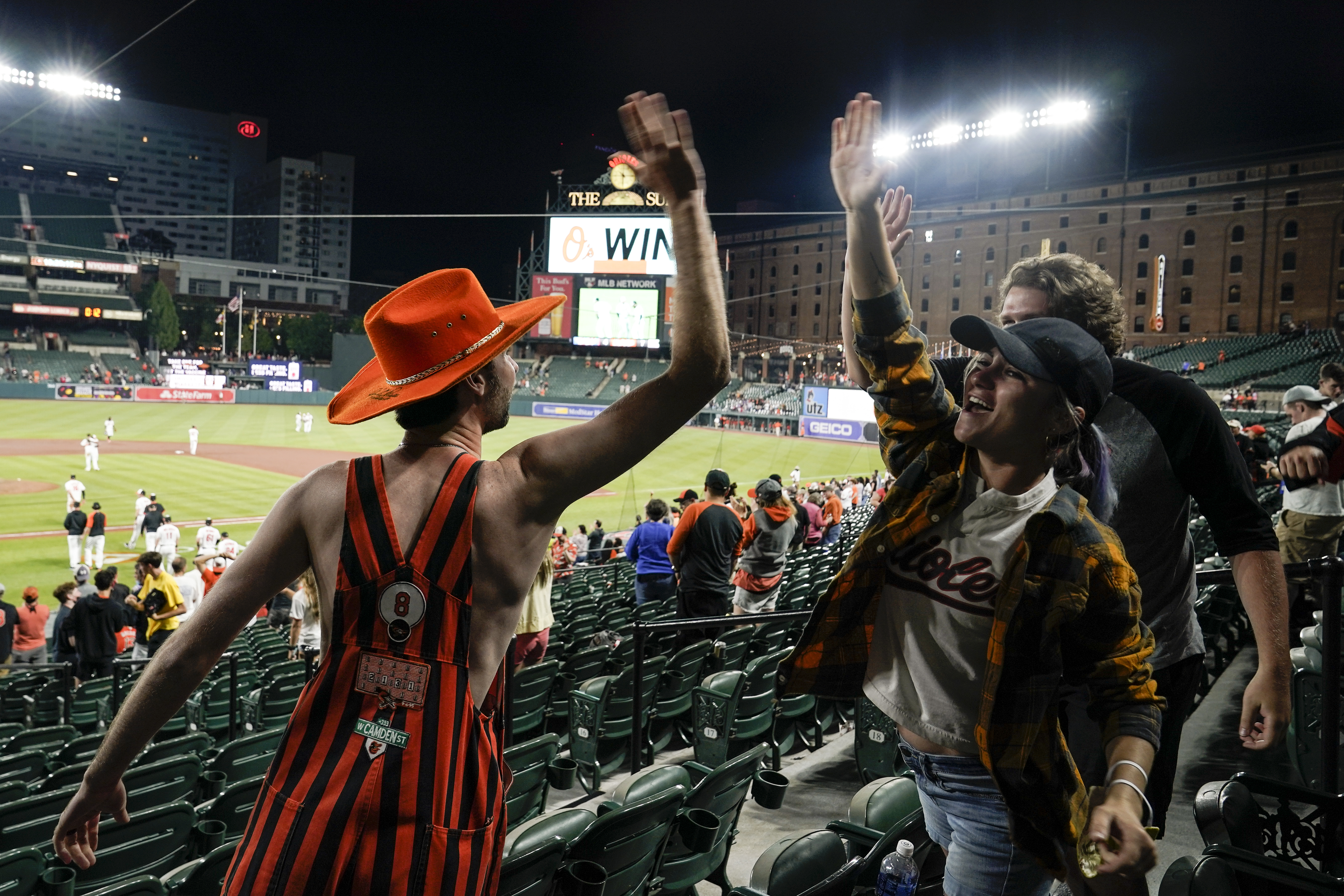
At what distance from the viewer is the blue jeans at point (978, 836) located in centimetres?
184

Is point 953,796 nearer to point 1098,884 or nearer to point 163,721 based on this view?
point 1098,884

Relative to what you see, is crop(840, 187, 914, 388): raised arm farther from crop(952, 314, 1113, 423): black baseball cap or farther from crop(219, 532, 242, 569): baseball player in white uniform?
crop(219, 532, 242, 569): baseball player in white uniform

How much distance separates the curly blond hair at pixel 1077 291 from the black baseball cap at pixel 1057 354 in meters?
0.45

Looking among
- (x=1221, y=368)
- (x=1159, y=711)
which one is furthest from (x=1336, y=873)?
(x=1221, y=368)

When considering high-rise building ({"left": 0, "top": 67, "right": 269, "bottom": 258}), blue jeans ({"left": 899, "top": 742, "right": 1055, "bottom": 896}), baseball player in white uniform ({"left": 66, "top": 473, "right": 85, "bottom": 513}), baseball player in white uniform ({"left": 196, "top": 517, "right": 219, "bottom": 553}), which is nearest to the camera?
blue jeans ({"left": 899, "top": 742, "right": 1055, "bottom": 896})

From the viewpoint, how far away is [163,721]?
5.54 feet

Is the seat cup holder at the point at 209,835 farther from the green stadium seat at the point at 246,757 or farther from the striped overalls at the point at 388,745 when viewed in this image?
the striped overalls at the point at 388,745

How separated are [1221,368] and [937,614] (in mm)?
55827

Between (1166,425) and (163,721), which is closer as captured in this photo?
(163,721)

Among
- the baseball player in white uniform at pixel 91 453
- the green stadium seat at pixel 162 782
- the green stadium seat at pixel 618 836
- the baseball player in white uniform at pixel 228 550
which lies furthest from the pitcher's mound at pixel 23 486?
the green stadium seat at pixel 618 836

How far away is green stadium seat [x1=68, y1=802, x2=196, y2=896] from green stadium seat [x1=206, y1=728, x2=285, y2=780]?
1281 millimetres

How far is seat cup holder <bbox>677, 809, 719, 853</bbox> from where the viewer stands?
293cm

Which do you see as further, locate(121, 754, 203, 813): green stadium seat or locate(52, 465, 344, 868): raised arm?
locate(121, 754, 203, 813): green stadium seat

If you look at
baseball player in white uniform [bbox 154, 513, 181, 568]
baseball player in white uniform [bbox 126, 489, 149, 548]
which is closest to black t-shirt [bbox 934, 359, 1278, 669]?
baseball player in white uniform [bbox 154, 513, 181, 568]
